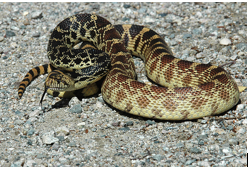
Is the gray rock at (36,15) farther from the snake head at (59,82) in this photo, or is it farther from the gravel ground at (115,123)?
the snake head at (59,82)

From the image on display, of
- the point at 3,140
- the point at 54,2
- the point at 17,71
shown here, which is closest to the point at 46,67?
the point at 17,71

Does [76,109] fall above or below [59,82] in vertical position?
below

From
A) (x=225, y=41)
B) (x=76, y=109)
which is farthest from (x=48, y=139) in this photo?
(x=225, y=41)

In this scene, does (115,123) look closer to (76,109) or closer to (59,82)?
(76,109)

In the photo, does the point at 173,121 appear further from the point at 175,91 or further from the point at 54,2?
the point at 54,2

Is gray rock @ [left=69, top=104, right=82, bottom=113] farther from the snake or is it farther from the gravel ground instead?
the snake
